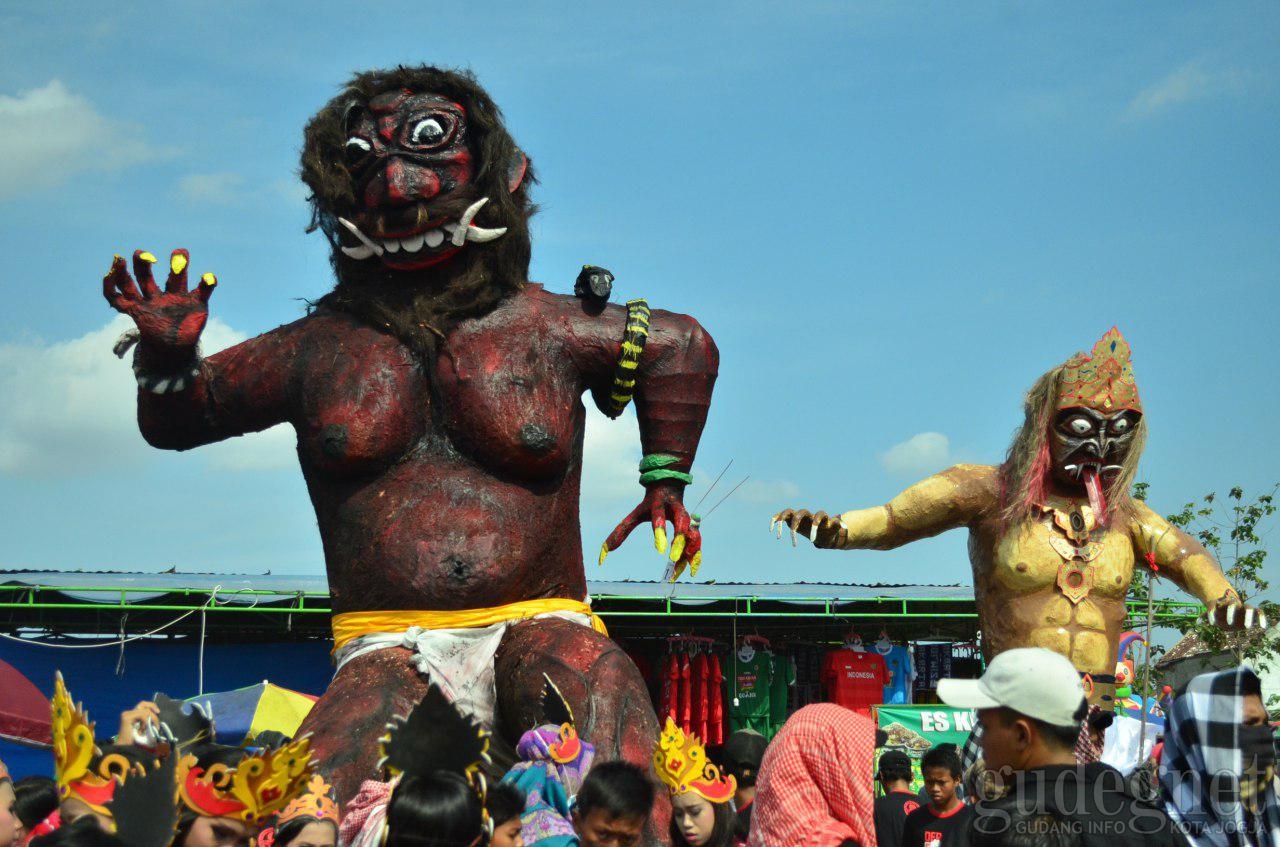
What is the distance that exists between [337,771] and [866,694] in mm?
9427

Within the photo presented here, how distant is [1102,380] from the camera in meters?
6.23

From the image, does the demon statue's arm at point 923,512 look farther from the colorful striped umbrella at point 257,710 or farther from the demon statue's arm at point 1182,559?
the colorful striped umbrella at point 257,710

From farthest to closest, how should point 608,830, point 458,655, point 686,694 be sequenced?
point 686,694, point 458,655, point 608,830

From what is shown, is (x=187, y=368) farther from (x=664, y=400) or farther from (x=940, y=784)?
(x=940, y=784)

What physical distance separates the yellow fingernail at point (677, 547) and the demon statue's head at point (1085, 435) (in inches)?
71.1

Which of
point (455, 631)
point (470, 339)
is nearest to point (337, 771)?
point (455, 631)

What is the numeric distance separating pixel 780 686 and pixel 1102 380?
798cm

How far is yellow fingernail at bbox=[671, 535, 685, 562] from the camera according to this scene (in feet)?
16.9

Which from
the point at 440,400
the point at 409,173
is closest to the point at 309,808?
the point at 440,400

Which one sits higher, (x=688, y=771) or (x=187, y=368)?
(x=187, y=368)

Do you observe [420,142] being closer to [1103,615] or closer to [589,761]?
[589,761]

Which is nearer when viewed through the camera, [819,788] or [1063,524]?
[819,788]

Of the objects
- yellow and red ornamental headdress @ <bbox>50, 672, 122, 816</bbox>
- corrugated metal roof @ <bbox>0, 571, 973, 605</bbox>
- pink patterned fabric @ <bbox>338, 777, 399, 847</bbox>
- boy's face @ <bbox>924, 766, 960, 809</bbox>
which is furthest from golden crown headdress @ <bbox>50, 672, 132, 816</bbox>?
corrugated metal roof @ <bbox>0, 571, 973, 605</bbox>

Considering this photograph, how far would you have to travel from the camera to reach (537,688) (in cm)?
471
